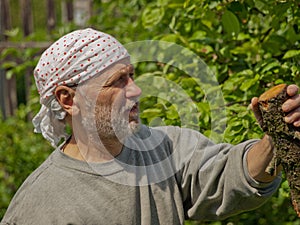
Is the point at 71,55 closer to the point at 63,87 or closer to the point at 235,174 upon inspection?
the point at 63,87

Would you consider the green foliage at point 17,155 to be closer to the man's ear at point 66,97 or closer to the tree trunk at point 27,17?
the tree trunk at point 27,17

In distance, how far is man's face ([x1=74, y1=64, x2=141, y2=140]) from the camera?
2.05m

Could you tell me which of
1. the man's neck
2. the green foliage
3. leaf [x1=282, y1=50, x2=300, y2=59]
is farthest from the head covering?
the green foliage

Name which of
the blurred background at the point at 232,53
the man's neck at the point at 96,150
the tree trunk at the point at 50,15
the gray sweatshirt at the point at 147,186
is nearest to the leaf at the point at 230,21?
the blurred background at the point at 232,53

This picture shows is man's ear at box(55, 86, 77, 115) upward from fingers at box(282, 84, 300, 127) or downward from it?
downward

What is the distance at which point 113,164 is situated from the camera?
2.11 meters

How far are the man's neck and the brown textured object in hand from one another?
523 mm

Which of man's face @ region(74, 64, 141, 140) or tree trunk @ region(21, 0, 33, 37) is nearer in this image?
man's face @ region(74, 64, 141, 140)

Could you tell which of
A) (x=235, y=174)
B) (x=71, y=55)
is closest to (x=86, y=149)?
(x=71, y=55)

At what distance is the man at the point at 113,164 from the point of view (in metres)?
2.04

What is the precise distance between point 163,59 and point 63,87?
0.91m

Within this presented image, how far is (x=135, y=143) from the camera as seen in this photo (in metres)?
2.16

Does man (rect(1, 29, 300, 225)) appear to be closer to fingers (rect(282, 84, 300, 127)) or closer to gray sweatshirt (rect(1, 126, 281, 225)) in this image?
gray sweatshirt (rect(1, 126, 281, 225))

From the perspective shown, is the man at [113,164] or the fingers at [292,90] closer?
the fingers at [292,90]
